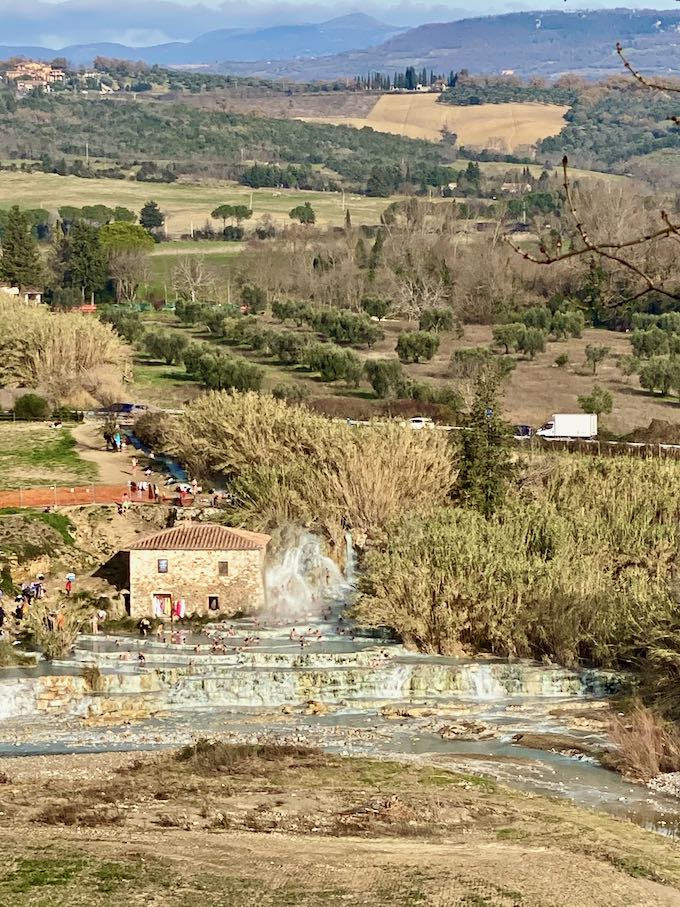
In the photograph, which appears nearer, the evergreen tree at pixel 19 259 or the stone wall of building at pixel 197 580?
the stone wall of building at pixel 197 580

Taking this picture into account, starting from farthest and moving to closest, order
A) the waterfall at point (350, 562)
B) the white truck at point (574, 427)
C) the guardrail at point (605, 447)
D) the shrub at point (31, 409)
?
1. the shrub at point (31, 409)
2. the white truck at point (574, 427)
3. the guardrail at point (605, 447)
4. the waterfall at point (350, 562)

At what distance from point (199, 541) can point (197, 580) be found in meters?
1.11

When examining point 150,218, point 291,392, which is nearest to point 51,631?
point 291,392

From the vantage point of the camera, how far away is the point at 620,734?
1375 inches

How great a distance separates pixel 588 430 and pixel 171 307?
2077 inches

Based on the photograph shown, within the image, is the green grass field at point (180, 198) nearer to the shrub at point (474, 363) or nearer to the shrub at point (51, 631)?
the shrub at point (474, 363)

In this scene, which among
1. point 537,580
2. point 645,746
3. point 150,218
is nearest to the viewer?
point 645,746

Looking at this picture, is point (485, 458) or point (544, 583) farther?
point (485, 458)

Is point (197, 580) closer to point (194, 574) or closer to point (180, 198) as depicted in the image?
point (194, 574)

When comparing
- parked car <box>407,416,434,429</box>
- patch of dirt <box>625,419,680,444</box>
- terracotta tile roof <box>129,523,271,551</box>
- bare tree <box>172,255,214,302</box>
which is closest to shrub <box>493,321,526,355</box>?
bare tree <box>172,255,214,302</box>

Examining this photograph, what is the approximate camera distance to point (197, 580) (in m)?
44.7

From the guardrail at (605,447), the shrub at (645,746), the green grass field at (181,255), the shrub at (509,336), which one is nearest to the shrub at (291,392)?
the guardrail at (605,447)

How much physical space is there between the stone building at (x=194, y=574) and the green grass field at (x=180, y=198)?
349 feet

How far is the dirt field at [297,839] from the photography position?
2383cm
